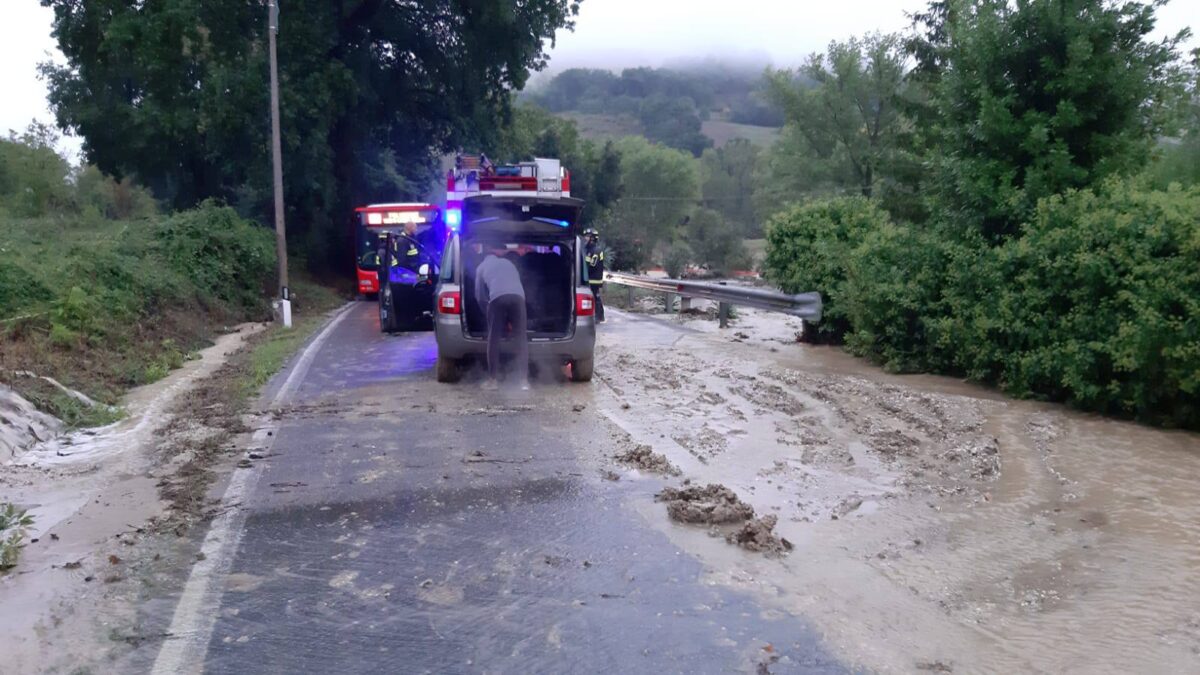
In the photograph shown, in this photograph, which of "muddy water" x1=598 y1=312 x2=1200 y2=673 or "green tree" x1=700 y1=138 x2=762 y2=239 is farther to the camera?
"green tree" x1=700 y1=138 x2=762 y2=239

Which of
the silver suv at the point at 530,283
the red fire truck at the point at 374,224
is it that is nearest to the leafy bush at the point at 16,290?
the silver suv at the point at 530,283

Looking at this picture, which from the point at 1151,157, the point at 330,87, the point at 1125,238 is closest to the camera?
the point at 1125,238

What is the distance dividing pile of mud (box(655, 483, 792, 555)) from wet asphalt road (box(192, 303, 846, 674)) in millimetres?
303

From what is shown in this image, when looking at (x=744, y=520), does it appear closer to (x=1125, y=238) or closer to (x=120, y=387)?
(x=1125, y=238)

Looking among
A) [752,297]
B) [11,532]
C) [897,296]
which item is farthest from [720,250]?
[11,532]

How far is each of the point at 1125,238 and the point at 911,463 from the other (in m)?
3.63

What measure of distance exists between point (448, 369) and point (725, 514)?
6.69 metres

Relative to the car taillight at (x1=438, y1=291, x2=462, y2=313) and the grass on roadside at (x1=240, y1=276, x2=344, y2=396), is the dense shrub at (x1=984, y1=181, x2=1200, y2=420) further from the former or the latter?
the grass on roadside at (x1=240, y1=276, x2=344, y2=396)

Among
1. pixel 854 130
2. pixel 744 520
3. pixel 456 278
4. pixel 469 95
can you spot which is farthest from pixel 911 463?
pixel 854 130

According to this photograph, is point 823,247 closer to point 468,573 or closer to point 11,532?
point 468,573

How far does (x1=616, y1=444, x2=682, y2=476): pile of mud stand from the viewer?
8328 millimetres

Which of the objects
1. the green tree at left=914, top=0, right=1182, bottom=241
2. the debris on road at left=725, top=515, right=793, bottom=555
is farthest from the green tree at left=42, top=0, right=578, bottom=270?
the debris on road at left=725, top=515, right=793, bottom=555

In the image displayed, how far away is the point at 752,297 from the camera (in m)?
19.7

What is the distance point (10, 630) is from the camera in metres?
5.09
